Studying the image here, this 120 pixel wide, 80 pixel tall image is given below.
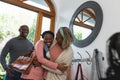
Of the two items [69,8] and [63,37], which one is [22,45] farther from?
[69,8]

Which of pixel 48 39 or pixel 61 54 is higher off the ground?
pixel 48 39

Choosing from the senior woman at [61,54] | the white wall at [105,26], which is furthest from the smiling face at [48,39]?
the white wall at [105,26]

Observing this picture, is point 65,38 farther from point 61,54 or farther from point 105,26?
point 105,26

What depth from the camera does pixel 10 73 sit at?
104 inches

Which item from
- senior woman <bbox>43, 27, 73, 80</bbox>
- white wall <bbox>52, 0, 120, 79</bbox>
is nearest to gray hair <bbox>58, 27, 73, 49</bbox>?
senior woman <bbox>43, 27, 73, 80</bbox>

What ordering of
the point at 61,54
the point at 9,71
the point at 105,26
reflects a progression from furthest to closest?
the point at 105,26 < the point at 9,71 < the point at 61,54

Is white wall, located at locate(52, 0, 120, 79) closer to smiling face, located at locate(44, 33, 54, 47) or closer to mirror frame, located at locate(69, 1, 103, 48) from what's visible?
mirror frame, located at locate(69, 1, 103, 48)

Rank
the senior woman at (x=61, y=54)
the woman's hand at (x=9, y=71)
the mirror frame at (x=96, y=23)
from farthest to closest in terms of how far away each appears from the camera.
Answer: the mirror frame at (x=96, y=23), the woman's hand at (x=9, y=71), the senior woman at (x=61, y=54)

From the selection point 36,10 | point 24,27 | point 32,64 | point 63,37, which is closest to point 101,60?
point 63,37

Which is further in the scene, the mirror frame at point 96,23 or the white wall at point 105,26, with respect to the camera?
the mirror frame at point 96,23

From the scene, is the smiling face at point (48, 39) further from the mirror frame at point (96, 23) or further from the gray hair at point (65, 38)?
the mirror frame at point (96, 23)

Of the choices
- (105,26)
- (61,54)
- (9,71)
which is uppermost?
(105,26)

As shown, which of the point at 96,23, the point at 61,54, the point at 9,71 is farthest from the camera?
the point at 96,23

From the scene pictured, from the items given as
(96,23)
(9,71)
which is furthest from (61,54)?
(96,23)
